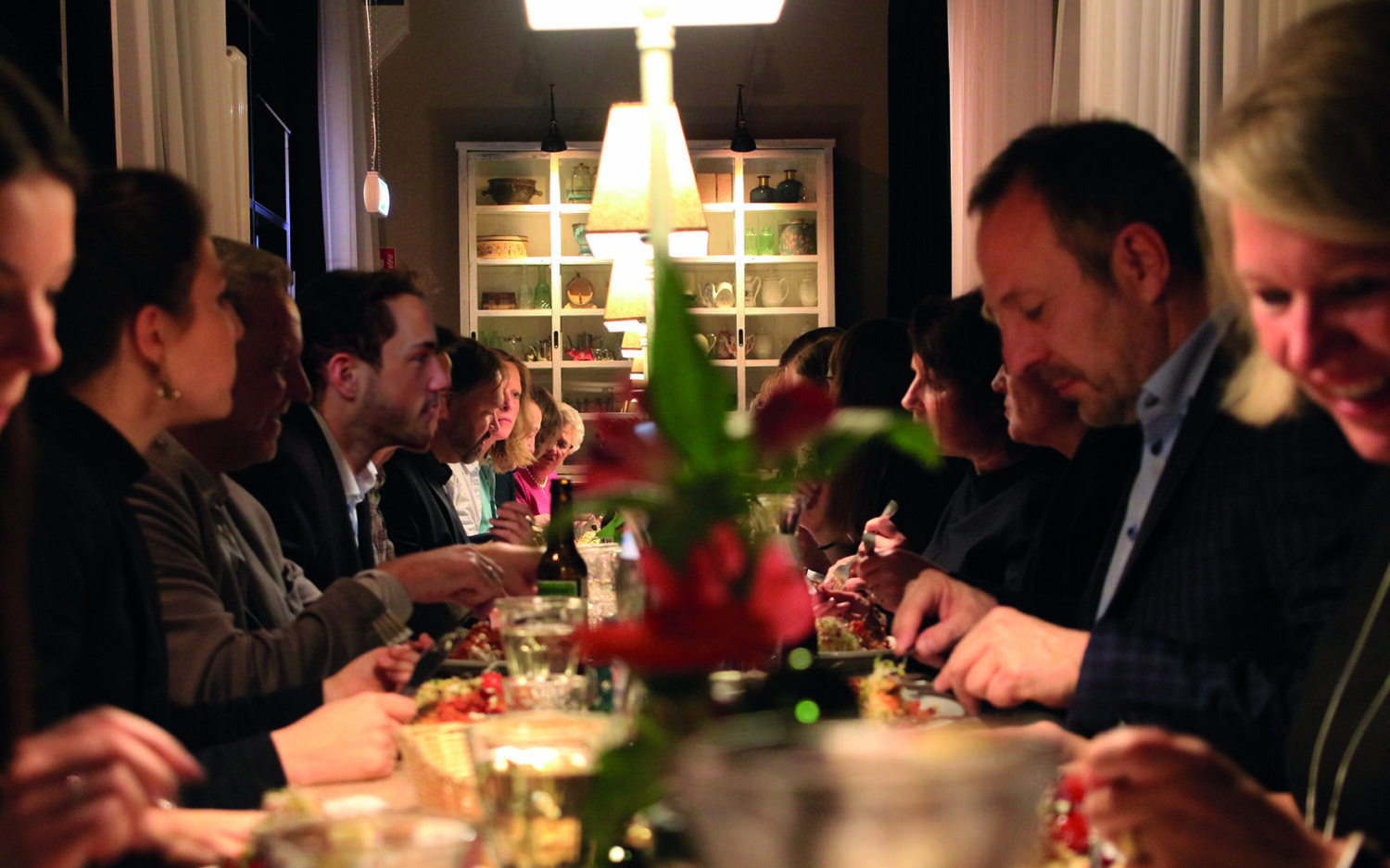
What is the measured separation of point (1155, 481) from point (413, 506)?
2.80 m

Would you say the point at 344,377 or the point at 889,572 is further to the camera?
the point at 344,377

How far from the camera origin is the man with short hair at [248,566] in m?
1.72

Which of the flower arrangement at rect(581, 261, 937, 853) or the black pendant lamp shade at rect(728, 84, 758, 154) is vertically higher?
the black pendant lamp shade at rect(728, 84, 758, 154)

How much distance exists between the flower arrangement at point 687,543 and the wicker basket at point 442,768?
1.73 feet

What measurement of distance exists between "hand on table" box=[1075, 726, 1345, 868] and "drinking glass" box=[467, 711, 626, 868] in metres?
0.32

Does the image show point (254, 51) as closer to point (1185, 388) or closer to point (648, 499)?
point (1185, 388)

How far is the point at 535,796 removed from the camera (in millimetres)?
689

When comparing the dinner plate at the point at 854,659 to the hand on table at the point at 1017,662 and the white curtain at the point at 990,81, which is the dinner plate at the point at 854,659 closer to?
the hand on table at the point at 1017,662

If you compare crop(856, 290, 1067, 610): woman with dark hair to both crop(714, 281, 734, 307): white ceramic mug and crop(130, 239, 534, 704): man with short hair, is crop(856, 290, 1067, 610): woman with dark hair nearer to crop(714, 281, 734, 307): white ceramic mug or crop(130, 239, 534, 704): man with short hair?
crop(130, 239, 534, 704): man with short hair

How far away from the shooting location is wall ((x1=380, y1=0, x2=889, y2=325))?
7.97 m

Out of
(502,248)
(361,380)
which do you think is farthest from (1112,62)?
(502,248)

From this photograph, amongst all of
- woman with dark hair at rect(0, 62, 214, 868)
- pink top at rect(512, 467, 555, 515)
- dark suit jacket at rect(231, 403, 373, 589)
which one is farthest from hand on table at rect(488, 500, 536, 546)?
pink top at rect(512, 467, 555, 515)

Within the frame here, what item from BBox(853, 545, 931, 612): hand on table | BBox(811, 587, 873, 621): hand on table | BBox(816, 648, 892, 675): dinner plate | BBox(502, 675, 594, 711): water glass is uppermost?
BBox(502, 675, 594, 711): water glass

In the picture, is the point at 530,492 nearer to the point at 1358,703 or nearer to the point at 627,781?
the point at 1358,703
